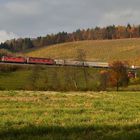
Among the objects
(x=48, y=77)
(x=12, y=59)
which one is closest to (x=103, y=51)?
(x=12, y=59)

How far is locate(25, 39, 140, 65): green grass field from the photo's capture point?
161m

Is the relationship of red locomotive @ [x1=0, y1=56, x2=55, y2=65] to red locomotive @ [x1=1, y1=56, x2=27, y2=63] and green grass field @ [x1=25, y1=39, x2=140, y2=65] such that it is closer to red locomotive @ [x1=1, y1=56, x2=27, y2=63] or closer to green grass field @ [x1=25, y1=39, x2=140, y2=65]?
red locomotive @ [x1=1, y1=56, x2=27, y2=63]

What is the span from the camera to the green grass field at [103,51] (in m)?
161

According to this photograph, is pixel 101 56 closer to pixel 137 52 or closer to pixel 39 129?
pixel 137 52

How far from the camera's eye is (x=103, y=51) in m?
176

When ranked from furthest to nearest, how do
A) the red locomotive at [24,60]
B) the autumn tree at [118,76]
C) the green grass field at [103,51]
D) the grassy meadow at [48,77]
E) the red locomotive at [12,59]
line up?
the green grass field at [103,51]
the red locomotive at [24,60]
the red locomotive at [12,59]
the autumn tree at [118,76]
the grassy meadow at [48,77]

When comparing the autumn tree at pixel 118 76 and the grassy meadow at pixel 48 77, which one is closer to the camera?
the grassy meadow at pixel 48 77

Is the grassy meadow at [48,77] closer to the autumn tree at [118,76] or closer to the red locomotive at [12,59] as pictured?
the autumn tree at [118,76]

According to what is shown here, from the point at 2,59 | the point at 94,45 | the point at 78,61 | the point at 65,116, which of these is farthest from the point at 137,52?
the point at 65,116

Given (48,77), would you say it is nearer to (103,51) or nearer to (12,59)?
(12,59)

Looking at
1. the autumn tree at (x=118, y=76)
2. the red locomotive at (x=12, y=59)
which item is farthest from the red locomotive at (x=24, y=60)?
the autumn tree at (x=118, y=76)

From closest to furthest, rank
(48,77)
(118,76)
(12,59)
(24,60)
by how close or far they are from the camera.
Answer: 1. (118,76)
2. (48,77)
3. (12,59)
4. (24,60)

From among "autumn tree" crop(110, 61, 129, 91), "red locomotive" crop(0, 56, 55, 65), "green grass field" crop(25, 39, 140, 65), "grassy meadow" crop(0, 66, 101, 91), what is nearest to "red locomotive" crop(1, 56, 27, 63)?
"red locomotive" crop(0, 56, 55, 65)

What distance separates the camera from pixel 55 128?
1191cm
